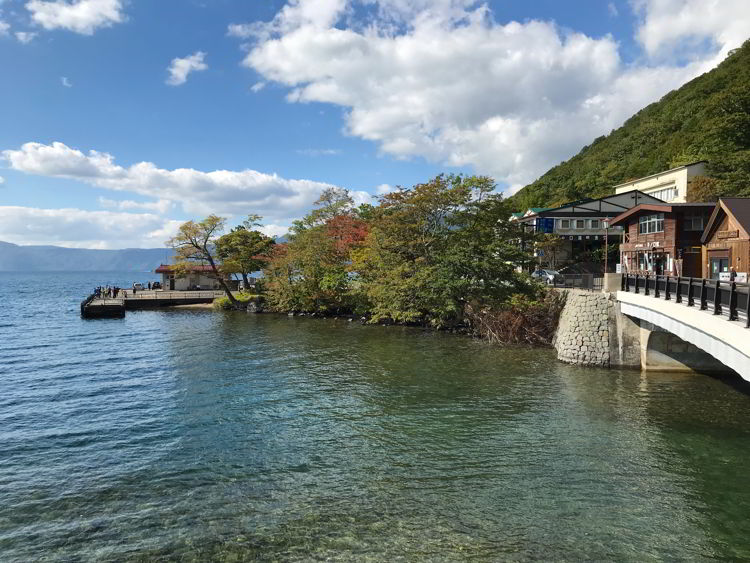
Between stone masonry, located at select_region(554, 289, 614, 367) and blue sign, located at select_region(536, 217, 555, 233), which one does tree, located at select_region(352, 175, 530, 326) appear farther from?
blue sign, located at select_region(536, 217, 555, 233)

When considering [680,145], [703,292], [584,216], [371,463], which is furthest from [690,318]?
[680,145]

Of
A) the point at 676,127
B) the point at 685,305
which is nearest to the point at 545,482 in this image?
the point at 685,305

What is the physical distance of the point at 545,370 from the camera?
24.9 metres

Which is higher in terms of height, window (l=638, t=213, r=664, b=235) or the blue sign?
the blue sign

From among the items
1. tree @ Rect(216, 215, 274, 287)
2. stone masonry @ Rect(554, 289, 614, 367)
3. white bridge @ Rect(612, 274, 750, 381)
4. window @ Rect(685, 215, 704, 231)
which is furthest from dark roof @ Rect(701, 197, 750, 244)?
tree @ Rect(216, 215, 274, 287)

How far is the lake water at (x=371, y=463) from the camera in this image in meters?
9.63

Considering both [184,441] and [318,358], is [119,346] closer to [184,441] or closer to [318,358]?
[318,358]

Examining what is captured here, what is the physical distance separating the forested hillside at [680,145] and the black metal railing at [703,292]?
2403 centimetres

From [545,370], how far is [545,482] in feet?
44.8

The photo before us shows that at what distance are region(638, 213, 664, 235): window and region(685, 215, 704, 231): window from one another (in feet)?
5.29

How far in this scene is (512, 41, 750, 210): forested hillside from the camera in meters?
57.6

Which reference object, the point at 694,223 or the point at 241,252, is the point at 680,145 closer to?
the point at 694,223

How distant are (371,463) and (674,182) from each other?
65026 millimetres

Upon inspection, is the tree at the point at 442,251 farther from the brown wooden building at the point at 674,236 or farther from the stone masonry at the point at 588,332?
the brown wooden building at the point at 674,236
